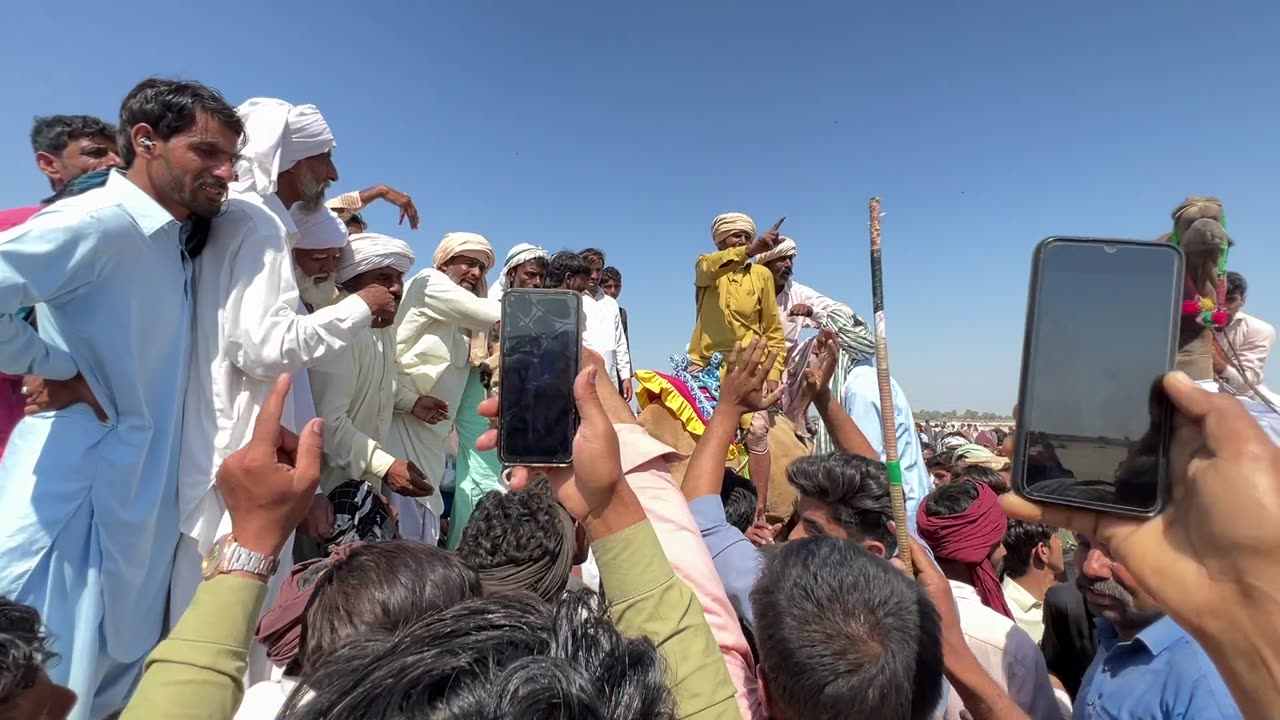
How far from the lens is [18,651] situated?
1.09 meters

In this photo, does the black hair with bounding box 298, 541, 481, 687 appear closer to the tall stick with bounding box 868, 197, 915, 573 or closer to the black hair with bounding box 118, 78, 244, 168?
the tall stick with bounding box 868, 197, 915, 573

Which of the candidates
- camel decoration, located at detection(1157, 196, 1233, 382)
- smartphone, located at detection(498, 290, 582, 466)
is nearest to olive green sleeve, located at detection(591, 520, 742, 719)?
smartphone, located at detection(498, 290, 582, 466)

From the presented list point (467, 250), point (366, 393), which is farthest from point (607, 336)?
point (366, 393)

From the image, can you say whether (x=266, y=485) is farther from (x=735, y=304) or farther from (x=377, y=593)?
(x=735, y=304)

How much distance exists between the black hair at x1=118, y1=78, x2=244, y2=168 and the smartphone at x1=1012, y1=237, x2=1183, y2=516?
8.02 feet

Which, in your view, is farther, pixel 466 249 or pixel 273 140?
pixel 466 249

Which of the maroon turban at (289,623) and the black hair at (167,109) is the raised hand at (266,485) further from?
the black hair at (167,109)

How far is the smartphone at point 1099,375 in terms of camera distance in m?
0.95

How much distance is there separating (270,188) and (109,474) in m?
1.24

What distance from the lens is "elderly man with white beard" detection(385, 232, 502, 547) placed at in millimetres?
3610

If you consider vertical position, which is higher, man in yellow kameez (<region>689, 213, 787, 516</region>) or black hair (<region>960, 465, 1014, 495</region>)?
man in yellow kameez (<region>689, 213, 787, 516</region>)

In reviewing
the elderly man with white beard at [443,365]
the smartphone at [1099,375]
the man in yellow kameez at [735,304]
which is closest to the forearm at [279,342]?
the elderly man with white beard at [443,365]

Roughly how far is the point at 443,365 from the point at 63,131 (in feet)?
6.65

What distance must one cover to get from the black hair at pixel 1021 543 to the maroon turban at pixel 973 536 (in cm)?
44
